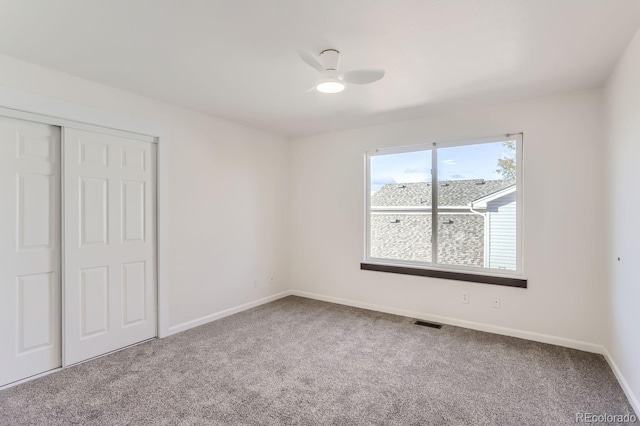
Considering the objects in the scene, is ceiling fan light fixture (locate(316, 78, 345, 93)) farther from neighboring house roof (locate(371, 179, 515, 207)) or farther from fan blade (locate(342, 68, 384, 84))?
neighboring house roof (locate(371, 179, 515, 207))

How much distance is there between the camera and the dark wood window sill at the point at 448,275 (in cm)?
331

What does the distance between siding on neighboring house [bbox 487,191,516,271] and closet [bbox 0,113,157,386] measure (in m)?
3.58

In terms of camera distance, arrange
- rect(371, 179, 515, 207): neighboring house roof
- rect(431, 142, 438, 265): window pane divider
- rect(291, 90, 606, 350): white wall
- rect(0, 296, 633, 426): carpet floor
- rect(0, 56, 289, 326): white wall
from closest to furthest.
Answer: rect(0, 296, 633, 426): carpet floor < rect(291, 90, 606, 350): white wall < rect(0, 56, 289, 326): white wall < rect(371, 179, 515, 207): neighboring house roof < rect(431, 142, 438, 265): window pane divider

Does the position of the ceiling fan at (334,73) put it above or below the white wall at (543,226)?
above

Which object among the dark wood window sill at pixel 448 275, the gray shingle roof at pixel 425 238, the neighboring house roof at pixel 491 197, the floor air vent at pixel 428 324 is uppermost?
the neighboring house roof at pixel 491 197

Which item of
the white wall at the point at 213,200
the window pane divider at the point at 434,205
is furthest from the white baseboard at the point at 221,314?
the window pane divider at the point at 434,205

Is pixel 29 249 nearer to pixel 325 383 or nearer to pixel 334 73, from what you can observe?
pixel 325 383

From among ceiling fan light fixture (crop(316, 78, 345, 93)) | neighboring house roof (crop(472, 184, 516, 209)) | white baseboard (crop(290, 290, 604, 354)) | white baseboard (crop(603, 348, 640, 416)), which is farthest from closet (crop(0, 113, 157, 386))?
white baseboard (crop(603, 348, 640, 416))

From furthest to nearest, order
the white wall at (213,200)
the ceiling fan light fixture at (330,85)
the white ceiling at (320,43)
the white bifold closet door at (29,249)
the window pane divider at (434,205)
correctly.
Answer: the window pane divider at (434,205) → the white wall at (213,200) → the white bifold closet door at (29,249) → the ceiling fan light fixture at (330,85) → the white ceiling at (320,43)

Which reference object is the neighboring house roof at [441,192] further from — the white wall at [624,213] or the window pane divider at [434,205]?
the white wall at [624,213]

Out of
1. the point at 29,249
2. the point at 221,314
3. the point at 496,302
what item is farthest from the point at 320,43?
the point at 221,314

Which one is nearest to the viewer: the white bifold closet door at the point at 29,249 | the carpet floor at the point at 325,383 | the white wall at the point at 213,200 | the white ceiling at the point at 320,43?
the white ceiling at the point at 320,43

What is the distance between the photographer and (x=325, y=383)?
2.44 meters

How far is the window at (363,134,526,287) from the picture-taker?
3.44 m
